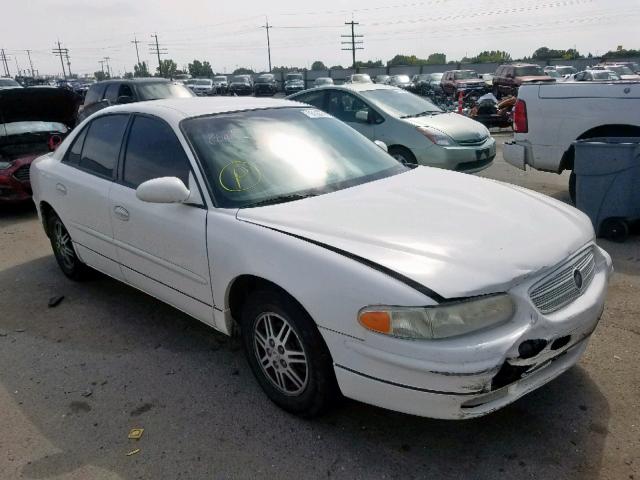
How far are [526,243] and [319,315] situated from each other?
1034mm

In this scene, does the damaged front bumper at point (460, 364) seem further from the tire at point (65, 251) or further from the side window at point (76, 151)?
the tire at point (65, 251)

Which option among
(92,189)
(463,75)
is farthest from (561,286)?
(463,75)

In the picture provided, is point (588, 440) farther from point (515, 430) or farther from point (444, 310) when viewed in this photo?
point (444, 310)

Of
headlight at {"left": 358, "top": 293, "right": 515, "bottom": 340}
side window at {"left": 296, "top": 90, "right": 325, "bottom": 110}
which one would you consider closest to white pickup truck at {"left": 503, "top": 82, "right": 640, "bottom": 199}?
side window at {"left": 296, "top": 90, "right": 325, "bottom": 110}

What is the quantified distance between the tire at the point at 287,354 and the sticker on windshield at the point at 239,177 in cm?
64

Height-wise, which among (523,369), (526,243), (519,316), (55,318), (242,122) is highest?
(242,122)

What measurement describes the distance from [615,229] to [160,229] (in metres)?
4.40

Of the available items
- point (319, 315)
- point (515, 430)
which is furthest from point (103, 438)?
point (515, 430)

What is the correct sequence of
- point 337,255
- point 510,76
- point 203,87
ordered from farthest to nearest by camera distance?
point 203,87 < point 510,76 < point 337,255

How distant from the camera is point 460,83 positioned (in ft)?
85.0

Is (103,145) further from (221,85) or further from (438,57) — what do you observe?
(438,57)

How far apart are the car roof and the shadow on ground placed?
154 centimetres

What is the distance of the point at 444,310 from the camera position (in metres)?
2.17

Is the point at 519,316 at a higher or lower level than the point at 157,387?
higher
